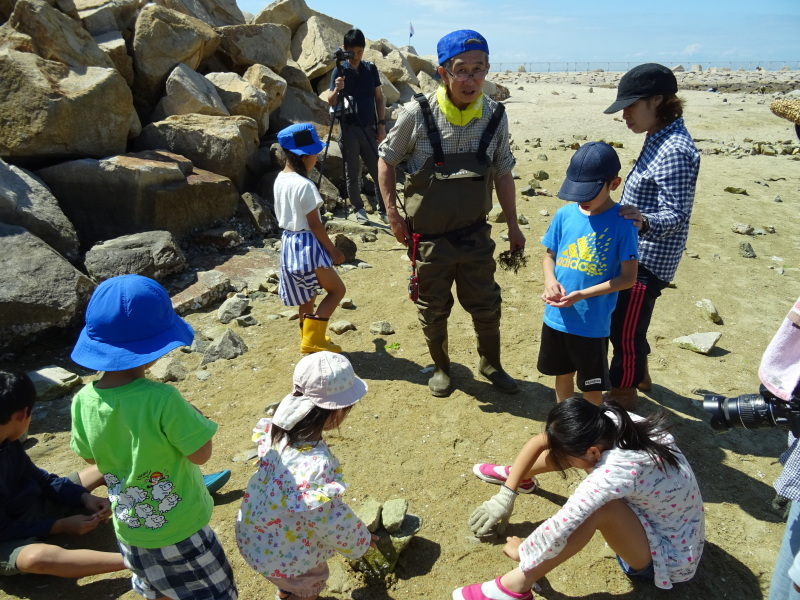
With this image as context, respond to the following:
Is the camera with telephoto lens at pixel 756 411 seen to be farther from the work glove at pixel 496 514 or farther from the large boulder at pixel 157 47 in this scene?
the large boulder at pixel 157 47

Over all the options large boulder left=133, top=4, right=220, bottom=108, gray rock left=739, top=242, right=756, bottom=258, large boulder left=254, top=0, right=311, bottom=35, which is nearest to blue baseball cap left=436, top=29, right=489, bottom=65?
gray rock left=739, top=242, right=756, bottom=258

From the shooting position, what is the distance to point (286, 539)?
92.3 inches

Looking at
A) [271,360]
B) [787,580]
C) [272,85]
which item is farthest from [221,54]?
[787,580]

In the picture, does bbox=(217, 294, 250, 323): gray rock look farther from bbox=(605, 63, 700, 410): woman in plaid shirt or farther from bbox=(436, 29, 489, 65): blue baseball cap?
bbox=(605, 63, 700, 410): woman in plaid shirt

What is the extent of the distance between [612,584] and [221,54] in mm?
9736

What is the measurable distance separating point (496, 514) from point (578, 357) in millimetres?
994

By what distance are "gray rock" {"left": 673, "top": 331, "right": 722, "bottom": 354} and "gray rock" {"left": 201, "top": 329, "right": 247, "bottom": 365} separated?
143 inches

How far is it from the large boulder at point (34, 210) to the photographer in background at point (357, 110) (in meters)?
3.55

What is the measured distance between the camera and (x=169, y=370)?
457 centimetres

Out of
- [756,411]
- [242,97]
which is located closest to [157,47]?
[242,97]

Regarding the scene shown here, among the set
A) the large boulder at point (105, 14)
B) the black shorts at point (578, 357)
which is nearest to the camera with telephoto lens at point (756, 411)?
the black shorts at point (578, 357)

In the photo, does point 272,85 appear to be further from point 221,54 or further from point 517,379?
point 517,379

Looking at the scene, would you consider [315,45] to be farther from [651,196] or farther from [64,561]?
[64,561]

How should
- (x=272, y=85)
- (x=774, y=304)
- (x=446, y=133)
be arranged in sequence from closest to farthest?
1. (x=446, y=133)
2. (x=774, y=304)
3. (x=272, y=85)
